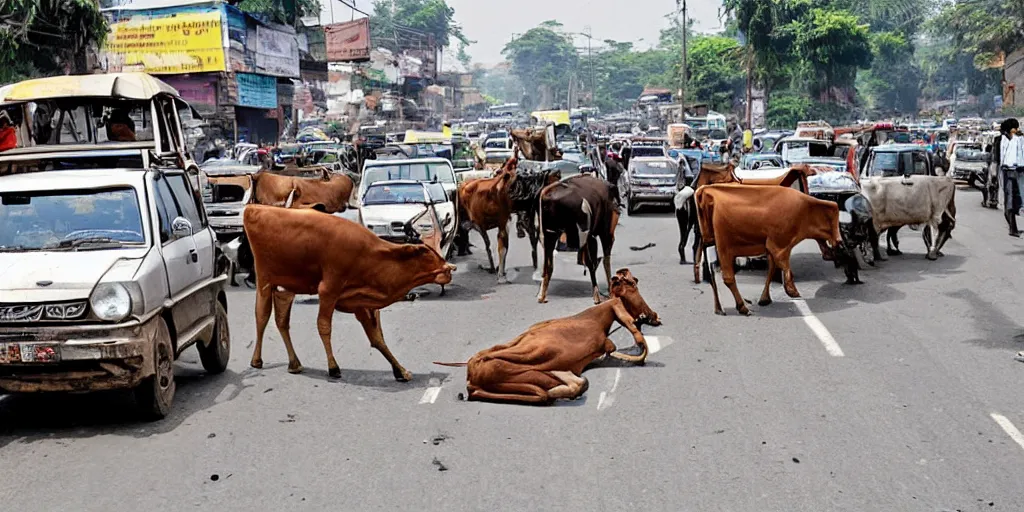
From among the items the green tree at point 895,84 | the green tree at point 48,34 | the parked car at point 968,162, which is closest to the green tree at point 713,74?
the green tree at point 895,84

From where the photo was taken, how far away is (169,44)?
49594 millimetres

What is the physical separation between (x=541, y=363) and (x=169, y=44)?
44.7 m

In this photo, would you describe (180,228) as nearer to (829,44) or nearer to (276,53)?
(276,53)

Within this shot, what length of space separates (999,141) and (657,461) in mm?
15042

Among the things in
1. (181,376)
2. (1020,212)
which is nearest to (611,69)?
(1020,212)

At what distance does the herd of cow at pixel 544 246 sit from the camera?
8.98 m

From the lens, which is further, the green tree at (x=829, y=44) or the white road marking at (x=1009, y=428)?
the green tree at (x=829, y=44)

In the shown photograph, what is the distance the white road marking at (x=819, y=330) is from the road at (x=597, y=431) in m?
0.05

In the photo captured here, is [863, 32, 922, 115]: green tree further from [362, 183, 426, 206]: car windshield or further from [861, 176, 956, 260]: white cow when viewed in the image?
[362, 183, 426, 206]: car windshield

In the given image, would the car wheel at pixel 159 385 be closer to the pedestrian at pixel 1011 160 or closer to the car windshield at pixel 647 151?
the pedestrian at pixel 1011 160

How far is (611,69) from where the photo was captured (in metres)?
173

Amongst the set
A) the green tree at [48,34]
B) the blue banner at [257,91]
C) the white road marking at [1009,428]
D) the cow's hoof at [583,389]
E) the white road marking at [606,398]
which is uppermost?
the green tree at [48,34]

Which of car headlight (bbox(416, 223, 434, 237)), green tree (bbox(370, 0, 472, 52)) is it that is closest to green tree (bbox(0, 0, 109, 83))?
car headlight (bbox(416, 223, 434, 237))

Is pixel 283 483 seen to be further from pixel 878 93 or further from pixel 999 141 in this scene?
pixel 878 93
